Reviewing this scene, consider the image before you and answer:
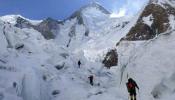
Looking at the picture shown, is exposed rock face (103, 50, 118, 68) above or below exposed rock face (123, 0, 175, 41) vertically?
below

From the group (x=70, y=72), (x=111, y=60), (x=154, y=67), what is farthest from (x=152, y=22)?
(x=154, y=67)

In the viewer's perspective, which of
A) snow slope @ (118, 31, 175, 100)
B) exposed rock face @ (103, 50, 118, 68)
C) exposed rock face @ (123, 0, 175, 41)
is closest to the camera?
snow slope @ (118, 31, 175, 100)

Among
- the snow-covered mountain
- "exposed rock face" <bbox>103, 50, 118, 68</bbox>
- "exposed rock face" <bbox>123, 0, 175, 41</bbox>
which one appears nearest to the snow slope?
the snow-covered mountain

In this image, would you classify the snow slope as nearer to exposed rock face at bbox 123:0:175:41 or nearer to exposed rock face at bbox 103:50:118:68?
exposed rock face at bbox 103:50:118:68

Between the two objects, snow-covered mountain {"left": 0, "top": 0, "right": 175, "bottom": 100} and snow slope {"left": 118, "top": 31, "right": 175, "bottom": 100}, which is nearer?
snow slope {"left": 118, "top": 31, "right": 175, "bottom": 100}

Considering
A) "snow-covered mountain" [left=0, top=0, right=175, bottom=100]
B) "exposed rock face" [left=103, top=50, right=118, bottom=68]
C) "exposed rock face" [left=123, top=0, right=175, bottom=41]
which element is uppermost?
"exposed rock face" [left=123, top=0, right=175, bottom=41]

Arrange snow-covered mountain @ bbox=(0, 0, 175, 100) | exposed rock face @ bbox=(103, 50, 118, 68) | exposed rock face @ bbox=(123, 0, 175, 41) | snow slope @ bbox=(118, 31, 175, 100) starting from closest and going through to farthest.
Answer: snow slope @ bbox=(118, 31, 175, 100)
snow-covered mountain @ bbox=(0, 0, 175, 100)
exposed rock face @ bbox=(103, 50, 118, 68)
exposed rock face @ bbox=(123, 0, 175, 41)

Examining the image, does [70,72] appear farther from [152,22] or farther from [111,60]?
[152,22]

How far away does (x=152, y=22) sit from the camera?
16062 cm

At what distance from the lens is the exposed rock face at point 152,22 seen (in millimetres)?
155688

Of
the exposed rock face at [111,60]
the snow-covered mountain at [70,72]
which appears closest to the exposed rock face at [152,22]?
the exposed rock face at [111,60]

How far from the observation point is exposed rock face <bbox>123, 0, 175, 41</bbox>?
155688 millimetres

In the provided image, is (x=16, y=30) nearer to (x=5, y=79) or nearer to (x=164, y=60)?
(x=5, y=79)

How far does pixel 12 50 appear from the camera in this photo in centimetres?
5559
